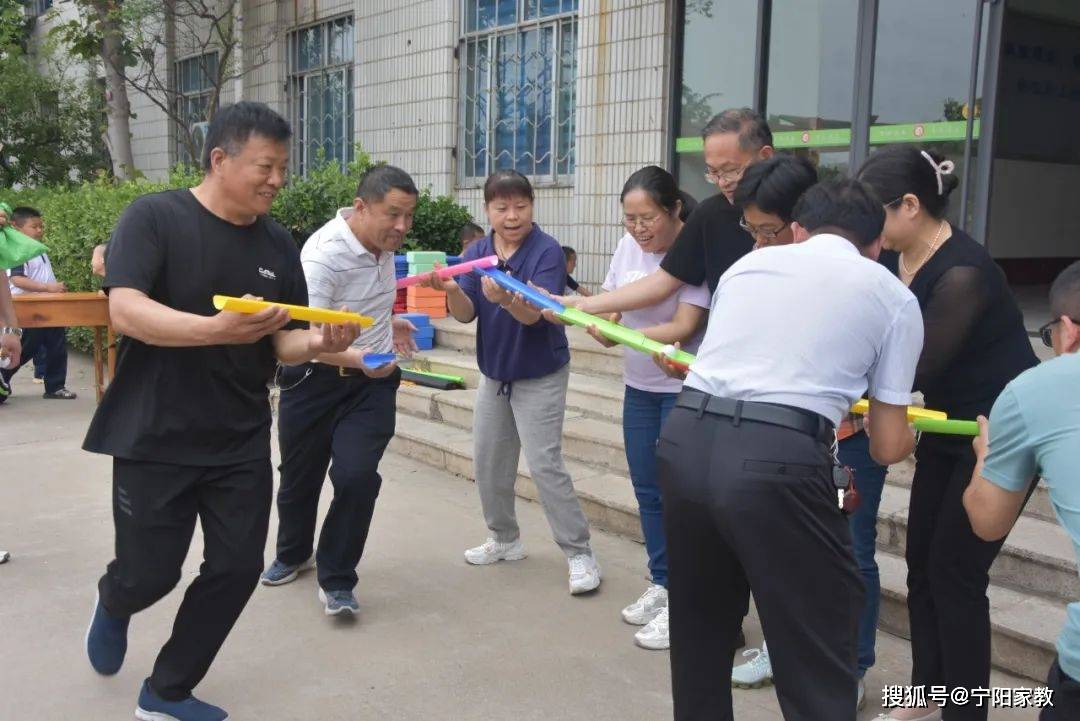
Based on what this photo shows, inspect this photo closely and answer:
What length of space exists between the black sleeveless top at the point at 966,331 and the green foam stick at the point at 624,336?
0.77 m

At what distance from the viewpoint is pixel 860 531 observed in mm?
3359

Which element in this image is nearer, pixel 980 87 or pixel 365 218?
pixel 365 218

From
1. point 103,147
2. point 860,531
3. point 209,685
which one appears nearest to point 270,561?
point 209,685

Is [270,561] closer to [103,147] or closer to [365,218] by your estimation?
[365,218]

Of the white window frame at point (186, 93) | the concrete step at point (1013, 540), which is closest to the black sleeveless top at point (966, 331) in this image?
the concrete step at point (1013, 540)

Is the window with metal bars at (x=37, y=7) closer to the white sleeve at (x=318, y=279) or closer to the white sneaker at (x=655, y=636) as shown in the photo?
the white sleeve at (x=318, y=279)

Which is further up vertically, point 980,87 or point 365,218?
point 980,87

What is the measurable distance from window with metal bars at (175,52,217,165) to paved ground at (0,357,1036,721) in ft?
36.3

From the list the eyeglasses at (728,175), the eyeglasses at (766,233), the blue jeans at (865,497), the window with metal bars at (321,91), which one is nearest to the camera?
the eyeglasses at (766,233)

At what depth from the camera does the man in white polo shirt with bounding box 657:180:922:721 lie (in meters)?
2.33

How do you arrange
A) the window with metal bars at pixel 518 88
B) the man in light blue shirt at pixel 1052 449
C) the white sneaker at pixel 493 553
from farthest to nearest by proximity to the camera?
the window with metal bars at pixel 518 88
the white sneaker at pixel 493 553
the man in light blue shirt at pixel 1052 449

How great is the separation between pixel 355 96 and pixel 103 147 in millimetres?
8196

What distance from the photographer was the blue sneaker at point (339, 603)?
4.18m

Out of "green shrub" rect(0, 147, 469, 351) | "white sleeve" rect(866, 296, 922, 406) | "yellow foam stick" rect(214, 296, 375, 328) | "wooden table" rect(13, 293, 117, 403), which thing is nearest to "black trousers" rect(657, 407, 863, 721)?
"white sleeve" rect(866, 296, 922, 406)
